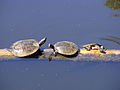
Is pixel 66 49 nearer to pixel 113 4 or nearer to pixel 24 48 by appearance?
pixel 24 48

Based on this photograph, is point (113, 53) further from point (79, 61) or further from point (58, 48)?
point (58, 48)

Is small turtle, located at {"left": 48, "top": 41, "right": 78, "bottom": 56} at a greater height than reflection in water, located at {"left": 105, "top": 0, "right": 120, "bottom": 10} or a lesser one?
lesser

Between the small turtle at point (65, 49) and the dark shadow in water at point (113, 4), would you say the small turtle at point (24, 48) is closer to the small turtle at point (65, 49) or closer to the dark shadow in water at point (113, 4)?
the small turtle at point (65, 49)

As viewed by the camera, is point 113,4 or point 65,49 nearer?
point 65,49

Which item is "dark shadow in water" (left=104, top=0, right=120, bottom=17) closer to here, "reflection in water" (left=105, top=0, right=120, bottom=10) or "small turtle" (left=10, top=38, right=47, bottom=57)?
"reflection in water" (left=105, top=0, right=120, bottom=10)

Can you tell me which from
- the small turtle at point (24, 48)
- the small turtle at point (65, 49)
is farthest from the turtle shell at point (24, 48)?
the small turtle at point (65, 49)

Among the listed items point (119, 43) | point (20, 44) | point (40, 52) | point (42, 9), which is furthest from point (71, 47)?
point (42, 9)

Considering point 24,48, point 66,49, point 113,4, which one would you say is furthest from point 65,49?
point 113,4

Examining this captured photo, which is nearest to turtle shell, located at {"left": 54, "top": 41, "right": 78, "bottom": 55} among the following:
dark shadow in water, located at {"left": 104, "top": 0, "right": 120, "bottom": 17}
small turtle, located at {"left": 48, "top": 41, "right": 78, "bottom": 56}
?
small turtle, located at {"left": 48, "top": 41, "right": 78, "bottom": 56}

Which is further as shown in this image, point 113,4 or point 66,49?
point 113,4

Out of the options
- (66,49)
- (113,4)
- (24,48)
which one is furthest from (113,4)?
(24,48)

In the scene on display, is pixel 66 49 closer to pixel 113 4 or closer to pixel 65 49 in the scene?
pixel 65 49
